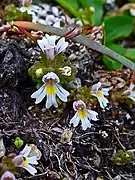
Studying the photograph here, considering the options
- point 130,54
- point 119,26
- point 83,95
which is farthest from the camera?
point 119,26

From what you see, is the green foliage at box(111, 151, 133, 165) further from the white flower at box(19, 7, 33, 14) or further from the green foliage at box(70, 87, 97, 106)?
the white flower at box(19, 7, 33, 14)

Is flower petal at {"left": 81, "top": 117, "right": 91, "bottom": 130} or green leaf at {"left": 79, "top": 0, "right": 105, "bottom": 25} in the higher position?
green leaf at {"left": 79, "top": 0, "right": 105, "bottom": 25}

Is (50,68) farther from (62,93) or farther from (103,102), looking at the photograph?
(103,102)

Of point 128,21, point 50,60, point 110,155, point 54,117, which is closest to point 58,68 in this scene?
point 50,60

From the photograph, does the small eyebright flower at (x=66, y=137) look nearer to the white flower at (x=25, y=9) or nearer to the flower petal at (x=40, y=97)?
the flower petal at (x=40, y=97)

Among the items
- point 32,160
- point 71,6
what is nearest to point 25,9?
point 71,6

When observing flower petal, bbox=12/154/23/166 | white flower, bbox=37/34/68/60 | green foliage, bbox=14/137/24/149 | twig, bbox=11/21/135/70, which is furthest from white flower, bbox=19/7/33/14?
flower petal, bbox=12/154/23/166
